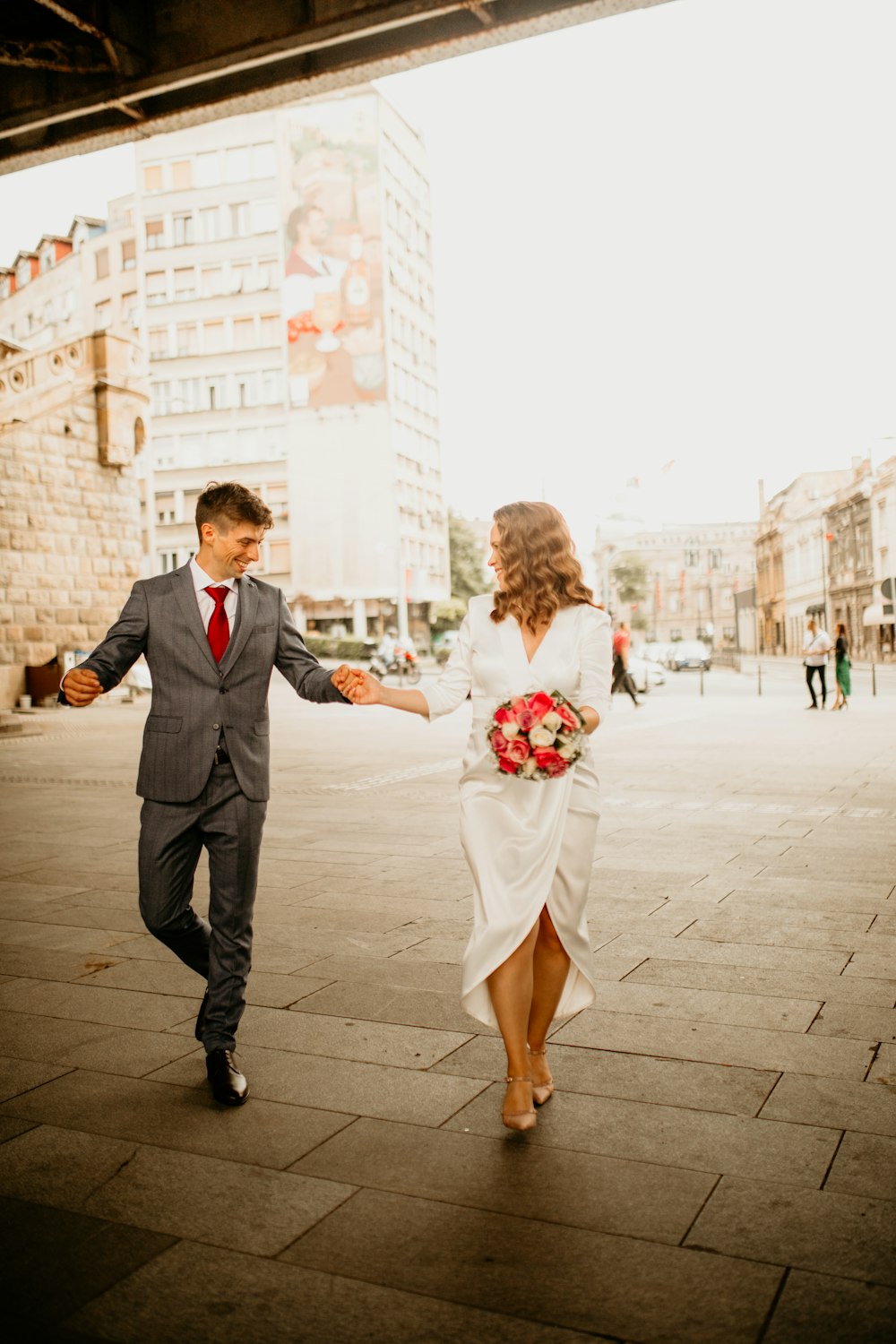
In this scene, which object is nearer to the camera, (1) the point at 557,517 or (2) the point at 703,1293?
(2) the point at 703,1293

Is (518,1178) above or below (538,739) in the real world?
below

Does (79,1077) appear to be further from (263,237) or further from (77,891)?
(263,237)

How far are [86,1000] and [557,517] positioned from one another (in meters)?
2.86

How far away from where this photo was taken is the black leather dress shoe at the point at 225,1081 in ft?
12.8

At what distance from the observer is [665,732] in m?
19.0

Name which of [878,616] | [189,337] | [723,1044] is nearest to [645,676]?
[878,616]

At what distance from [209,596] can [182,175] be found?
71.3 metres

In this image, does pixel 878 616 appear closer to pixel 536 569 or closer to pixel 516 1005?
pixel 536 569

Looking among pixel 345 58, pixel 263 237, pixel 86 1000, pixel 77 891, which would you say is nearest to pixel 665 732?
pixel 345 58

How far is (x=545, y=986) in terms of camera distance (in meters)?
3.97

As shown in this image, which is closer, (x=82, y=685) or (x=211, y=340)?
(x=82, y=685)

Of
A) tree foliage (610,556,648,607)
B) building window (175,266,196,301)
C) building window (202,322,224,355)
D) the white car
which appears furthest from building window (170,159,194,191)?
tree foliage (610,556,648,607)

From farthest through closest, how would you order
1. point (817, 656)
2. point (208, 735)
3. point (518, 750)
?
point (817, 656), point (208, 735), point (518, 750)

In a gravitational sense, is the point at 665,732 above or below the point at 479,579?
below
